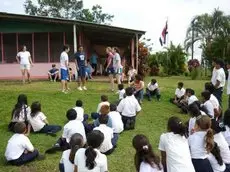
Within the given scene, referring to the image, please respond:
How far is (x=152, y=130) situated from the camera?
10.2 metres

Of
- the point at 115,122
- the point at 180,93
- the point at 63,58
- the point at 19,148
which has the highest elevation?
the point at 63,58

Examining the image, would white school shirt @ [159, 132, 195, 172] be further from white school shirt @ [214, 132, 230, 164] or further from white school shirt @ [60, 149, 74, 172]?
white school shirt @ [60, 149, 74, 172]

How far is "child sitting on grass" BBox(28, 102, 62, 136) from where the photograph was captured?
911 cm

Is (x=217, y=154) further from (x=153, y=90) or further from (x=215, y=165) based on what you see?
(x=153, y=90)

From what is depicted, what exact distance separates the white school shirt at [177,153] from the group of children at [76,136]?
33.2 inches

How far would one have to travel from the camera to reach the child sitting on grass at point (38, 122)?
9109mm

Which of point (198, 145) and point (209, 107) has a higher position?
point (209, 107)

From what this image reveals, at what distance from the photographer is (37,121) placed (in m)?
9.18

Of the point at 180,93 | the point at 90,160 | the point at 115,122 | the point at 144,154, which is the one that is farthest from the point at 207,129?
the point at 180,93

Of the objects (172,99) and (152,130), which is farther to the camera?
(172,99)

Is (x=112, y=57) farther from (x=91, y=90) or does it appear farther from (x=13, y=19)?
(x=13, y=19)

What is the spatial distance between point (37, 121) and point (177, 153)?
15.8ft

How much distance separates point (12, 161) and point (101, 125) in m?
1.78

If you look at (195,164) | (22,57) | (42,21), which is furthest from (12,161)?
(42,21)
